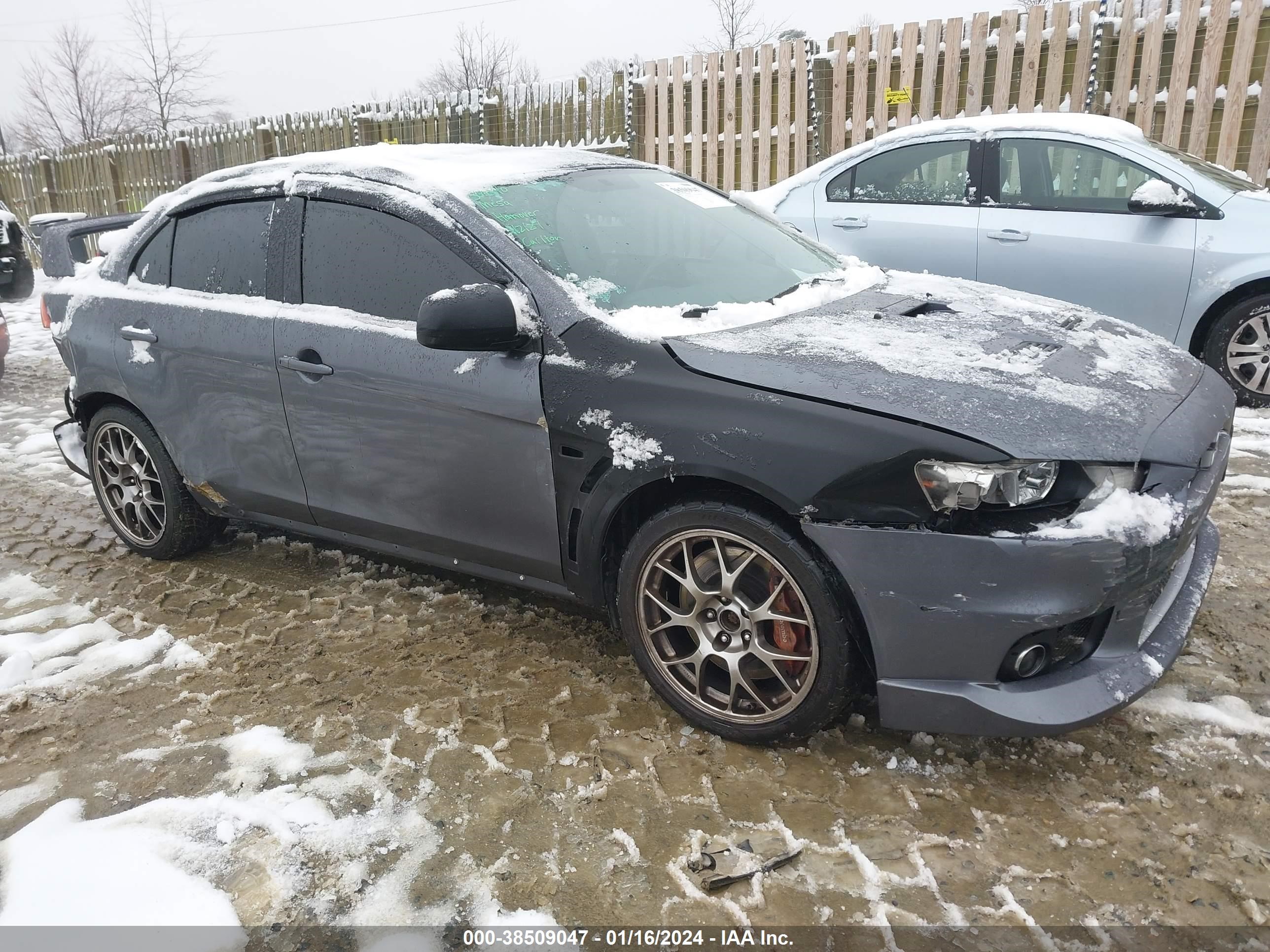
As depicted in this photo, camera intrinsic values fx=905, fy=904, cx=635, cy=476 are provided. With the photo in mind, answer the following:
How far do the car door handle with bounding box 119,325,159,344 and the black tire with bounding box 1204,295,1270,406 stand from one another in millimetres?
5406

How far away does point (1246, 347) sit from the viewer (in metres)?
5.12

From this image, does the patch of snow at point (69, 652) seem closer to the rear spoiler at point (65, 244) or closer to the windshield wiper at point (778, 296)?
the rear spoiler at point (65, 244)

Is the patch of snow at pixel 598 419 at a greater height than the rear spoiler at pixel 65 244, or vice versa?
the rear spoiler at pixel 65 244

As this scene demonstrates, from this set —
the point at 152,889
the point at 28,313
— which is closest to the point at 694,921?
the point at 152,889

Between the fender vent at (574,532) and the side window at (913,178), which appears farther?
the side window at (913,178)

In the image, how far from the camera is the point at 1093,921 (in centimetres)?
197

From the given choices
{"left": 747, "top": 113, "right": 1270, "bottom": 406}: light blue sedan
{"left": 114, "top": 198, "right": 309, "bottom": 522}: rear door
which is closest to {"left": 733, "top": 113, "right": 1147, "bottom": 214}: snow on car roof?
{"left": 747, "top": 113, "right": 1270, "bottom": 406}: light blue sedan

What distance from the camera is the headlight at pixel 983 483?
2.11m

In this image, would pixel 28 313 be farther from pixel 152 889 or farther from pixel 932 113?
pixel 152 889

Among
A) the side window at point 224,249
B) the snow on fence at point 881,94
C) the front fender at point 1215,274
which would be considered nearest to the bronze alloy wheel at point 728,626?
the side window at point 224,249

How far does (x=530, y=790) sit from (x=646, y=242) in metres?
1.84

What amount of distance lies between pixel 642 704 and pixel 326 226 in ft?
6.54

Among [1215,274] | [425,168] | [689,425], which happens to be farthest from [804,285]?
[1215,274]

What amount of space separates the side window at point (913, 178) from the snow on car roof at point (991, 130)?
3.3 inches
